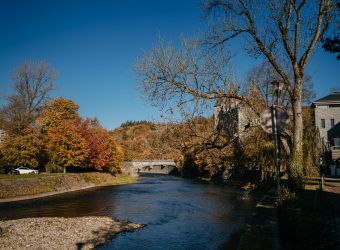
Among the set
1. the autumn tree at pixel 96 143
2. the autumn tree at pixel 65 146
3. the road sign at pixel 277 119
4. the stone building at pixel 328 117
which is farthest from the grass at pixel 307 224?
the autumn tree at pixel 96 143

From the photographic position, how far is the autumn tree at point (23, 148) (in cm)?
4606

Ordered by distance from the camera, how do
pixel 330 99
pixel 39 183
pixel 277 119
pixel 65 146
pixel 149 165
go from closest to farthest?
pixel 277 119 < pixel 39 183 < pixel 65 146 < pixel 330 99 < pixel 149 165

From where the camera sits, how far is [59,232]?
54.3 feet

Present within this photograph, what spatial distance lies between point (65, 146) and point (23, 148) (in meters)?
6.34

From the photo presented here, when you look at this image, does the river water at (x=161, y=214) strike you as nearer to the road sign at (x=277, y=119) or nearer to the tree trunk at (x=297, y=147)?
the tree trunk at (x=297, y=147)

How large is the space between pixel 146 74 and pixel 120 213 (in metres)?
15.4

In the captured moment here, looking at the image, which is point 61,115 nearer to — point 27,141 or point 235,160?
point 27,141

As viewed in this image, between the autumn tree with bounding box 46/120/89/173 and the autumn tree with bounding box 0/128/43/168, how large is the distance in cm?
206

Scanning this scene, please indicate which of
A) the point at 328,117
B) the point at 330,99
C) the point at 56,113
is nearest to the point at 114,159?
the point at 56,113

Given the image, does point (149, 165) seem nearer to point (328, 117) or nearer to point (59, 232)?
point (328, 117)

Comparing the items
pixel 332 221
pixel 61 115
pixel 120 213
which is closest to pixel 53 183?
pixel 120 213

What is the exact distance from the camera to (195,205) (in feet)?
86.9

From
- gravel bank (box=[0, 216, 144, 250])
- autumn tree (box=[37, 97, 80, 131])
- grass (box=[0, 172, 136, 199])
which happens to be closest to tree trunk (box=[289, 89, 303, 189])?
gravel bank (box=[0, 216, 144, 250])

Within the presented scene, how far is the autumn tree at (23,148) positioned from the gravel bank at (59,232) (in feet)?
99.1
